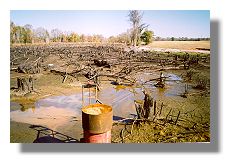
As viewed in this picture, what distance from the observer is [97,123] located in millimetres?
3482

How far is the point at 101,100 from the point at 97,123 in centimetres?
71

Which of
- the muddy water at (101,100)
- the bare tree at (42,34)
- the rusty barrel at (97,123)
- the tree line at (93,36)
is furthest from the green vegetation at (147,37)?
the bare tree at (42,34)

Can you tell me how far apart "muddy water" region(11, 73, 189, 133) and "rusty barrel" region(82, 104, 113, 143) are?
348 millimetres

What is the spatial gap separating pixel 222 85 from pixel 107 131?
1820mm

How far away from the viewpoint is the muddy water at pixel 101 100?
396 cm

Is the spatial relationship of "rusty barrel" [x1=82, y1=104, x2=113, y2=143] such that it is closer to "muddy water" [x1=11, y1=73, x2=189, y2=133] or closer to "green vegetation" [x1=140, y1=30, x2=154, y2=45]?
"muddy water" [x1=11, y1=73, x2=189, y2=133]

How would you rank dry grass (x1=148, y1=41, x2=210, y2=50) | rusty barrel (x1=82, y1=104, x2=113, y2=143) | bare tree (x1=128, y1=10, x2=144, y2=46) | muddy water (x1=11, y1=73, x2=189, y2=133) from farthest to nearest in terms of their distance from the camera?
dry grass (x1=148, y1=41, x2=210, y2=50), muddy water (x1=11, y1=73, x2=189, y2=133), bare tree (x1=128, y1=10, x2=144, y2=46), rusty barrel (x1=82, y1=104, x2=113, y2=143)

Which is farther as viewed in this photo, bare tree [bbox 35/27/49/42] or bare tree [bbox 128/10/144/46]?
bare tree [bbox 35/27/49/42]

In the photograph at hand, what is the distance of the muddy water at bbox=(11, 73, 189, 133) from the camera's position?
396 centimetres

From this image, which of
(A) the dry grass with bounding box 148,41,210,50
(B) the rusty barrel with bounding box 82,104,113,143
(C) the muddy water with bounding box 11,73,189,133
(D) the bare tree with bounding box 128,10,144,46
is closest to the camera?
(B) the rusty barrel with bounding box 82,104,113,143

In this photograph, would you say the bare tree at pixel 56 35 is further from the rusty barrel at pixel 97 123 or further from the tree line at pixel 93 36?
the rusty barrel at pixel 97 123

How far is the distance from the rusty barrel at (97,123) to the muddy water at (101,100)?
35 cm

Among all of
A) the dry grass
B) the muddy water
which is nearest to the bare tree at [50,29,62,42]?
the muddy water
